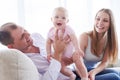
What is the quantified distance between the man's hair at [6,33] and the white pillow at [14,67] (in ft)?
0.89

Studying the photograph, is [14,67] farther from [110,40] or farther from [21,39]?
[110,40]

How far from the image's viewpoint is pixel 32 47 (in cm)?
160

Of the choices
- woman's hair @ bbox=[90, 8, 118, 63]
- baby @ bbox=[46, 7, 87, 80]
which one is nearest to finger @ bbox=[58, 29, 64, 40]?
baby @ bbox=[46, 7, 87, 80]

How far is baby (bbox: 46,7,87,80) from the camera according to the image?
167 cm

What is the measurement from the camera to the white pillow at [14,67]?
117 cm

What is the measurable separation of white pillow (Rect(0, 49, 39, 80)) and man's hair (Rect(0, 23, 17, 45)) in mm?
270

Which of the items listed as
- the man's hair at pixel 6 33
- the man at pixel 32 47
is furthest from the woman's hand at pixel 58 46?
the man's hair at pixel 6 33

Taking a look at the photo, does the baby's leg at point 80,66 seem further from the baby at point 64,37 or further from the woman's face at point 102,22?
the woman's face at point 102,22

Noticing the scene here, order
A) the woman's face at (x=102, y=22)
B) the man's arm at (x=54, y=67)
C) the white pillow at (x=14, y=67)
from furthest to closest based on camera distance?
the woman's face at (x=102, y=22)
the man's arm at (x=54, y=67)
the white pillow at (x=14, y=67)

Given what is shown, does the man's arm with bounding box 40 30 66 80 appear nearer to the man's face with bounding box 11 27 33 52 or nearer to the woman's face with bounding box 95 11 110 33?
the man's face with bounding box 11 27 33 52

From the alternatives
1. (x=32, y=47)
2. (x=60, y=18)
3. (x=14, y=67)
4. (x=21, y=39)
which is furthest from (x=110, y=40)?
(x=14, y=67)

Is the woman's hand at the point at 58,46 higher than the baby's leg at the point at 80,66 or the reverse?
higher

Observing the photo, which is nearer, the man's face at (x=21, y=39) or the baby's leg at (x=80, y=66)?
the man's face at (x=21, y=39)

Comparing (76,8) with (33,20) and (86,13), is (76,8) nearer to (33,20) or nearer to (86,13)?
(86,13)
